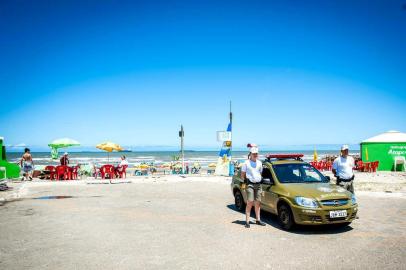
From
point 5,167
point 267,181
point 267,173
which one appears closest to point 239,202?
point 267,173

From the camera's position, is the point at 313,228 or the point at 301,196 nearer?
the point at 301,196

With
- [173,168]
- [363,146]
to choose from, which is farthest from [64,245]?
[363,146]

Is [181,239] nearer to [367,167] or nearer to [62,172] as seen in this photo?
[62,172]

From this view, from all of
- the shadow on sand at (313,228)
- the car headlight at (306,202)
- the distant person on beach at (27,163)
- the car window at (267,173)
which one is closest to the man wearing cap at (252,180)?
the shadow on sand at (313,228)

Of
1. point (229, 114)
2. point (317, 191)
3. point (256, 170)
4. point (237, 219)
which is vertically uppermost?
point (229, 114)

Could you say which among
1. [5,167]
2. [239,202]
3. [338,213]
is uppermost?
[5,167]

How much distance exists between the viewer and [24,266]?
4996 mm

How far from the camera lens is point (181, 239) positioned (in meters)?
6.52

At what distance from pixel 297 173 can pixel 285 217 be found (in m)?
1.47

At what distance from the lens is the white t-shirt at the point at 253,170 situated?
24.4 feet

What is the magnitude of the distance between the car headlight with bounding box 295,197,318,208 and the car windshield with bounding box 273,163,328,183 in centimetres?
101

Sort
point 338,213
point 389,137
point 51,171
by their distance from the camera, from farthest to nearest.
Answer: point 389,137 → point 51,171 → point 338,213

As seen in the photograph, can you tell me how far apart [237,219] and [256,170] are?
5.52 ft

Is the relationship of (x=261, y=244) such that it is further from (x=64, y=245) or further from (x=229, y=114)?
(x=229, y=114)
